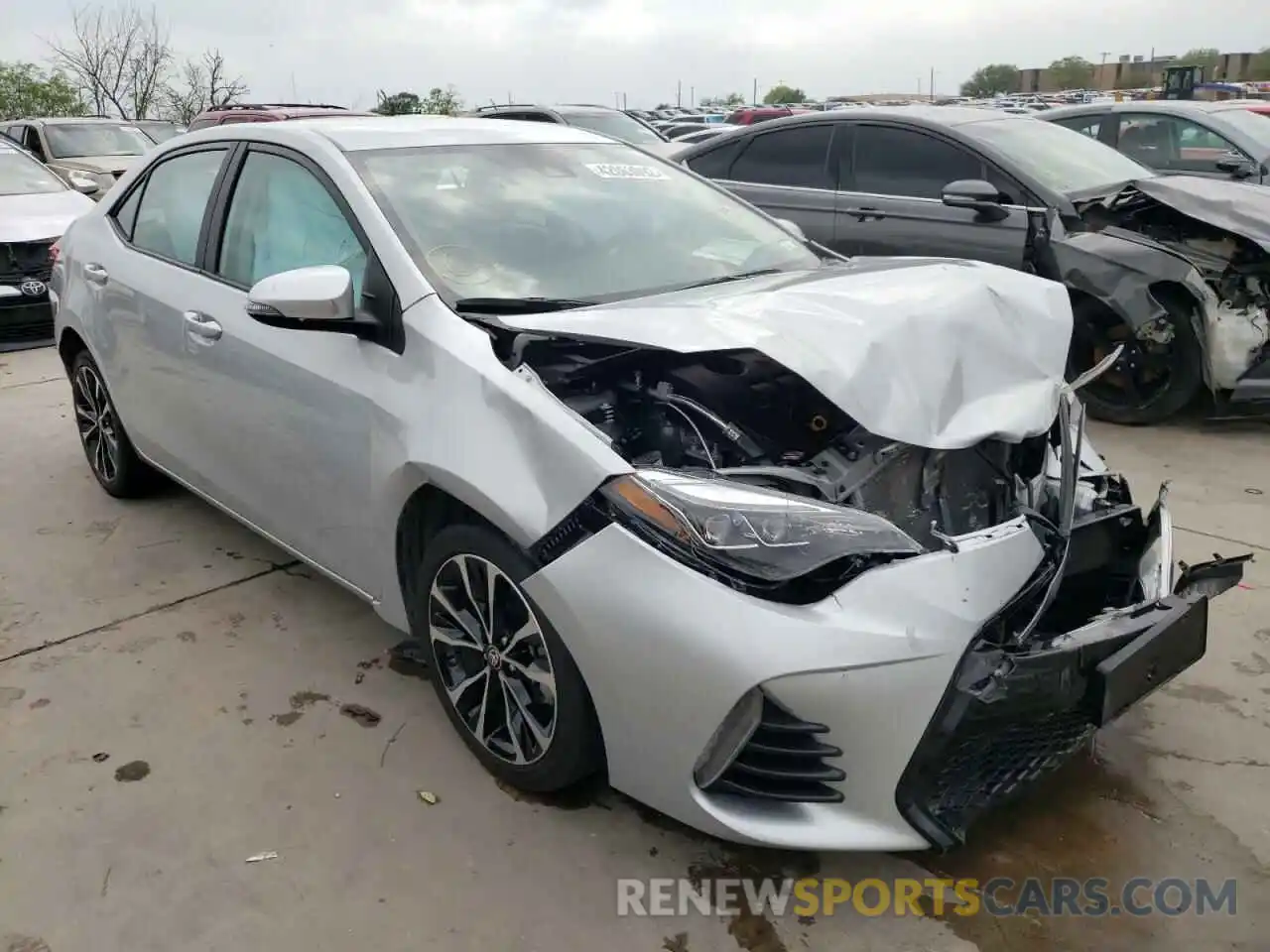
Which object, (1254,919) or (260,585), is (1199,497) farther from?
(260,585)

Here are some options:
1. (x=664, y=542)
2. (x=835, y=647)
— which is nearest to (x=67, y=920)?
(x=664, y=542)

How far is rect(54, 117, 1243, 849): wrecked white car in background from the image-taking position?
2041 millimetres

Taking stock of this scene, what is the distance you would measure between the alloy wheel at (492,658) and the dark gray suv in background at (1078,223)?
3766 mm

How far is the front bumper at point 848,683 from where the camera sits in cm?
199

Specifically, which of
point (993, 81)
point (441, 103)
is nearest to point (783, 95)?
point (993, 81)

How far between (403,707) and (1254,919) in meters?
2.16

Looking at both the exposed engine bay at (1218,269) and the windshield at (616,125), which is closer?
the exposed engine bay at (1218,269)

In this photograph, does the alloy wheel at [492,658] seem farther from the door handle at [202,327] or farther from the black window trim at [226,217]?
the door handle at [202,327]

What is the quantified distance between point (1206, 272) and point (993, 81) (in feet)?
230

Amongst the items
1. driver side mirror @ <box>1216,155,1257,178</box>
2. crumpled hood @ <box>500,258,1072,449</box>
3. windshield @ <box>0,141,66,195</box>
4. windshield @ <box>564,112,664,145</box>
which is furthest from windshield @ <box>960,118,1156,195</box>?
windshield @ <box>0,141,66,195</box>

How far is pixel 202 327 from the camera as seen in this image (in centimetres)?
340

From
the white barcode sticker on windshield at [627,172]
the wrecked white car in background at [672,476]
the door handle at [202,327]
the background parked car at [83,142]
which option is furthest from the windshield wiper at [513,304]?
the background parked car at [83,142]

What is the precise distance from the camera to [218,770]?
9.10 feet

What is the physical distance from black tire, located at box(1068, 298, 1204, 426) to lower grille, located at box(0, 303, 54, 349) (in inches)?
282
